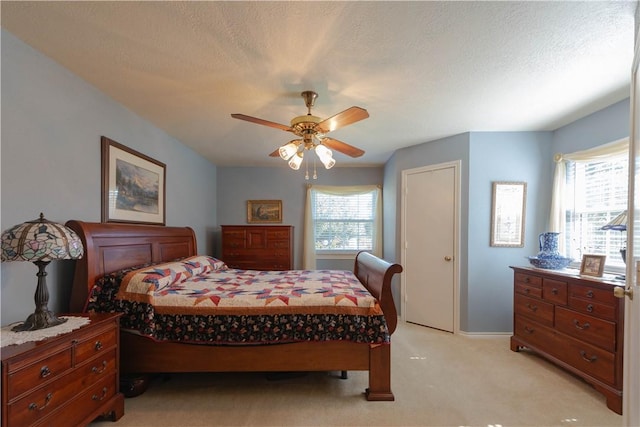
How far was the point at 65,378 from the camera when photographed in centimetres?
151

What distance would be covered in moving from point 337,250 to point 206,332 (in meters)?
3.28

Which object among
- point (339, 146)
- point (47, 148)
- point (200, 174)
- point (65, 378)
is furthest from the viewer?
point (200, 174)

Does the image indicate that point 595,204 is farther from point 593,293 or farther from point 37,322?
point 37,322

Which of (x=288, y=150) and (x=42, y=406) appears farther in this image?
(x=288, y=150)

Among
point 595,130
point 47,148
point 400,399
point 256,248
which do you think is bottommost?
point 400,399

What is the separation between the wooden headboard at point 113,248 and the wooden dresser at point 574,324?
3777mm

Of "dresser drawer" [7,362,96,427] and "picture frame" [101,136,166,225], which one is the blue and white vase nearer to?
"dresser drawer" [7,362,96,427]

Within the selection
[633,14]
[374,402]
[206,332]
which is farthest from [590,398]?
[206,332]

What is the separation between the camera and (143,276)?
216 cm

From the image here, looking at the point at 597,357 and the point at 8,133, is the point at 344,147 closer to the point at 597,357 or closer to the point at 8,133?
the point at 8,133

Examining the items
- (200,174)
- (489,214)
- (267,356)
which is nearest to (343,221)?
(489,214)

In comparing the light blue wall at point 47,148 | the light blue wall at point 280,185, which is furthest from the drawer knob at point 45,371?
the light blue wall at point 280,185

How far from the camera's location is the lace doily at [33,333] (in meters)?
1.38

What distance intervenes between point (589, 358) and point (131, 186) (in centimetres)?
422
